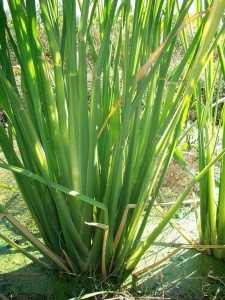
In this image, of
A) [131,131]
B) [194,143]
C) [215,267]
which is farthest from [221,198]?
[194,143]

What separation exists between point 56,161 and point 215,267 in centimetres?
61

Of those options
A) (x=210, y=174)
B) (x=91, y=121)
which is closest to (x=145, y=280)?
(x=210, y=174)

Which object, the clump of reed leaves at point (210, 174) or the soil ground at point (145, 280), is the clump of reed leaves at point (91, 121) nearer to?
the soil ground at point (145, 280)

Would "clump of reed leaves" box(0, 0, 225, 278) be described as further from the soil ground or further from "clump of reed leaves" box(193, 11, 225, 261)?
"clump of reed leaves" box(193, 11, 225, 261)

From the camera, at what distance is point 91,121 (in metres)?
0.86

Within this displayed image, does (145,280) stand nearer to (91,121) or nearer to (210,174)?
(210,174)

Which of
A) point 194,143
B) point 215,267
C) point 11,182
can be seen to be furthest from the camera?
point 194,143

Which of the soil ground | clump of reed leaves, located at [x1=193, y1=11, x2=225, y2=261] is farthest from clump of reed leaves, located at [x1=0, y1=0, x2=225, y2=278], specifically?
clump of reed leaves, located at [x1=193, y1=11, x2=225, y2=261]

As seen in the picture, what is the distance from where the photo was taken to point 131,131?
0.96m

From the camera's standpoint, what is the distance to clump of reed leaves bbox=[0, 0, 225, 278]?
790 mm

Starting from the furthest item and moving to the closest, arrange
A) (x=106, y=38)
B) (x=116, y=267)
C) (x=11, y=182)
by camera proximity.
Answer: (x=11, y=182)
(x=116, y=267)
(x=106, y=38)

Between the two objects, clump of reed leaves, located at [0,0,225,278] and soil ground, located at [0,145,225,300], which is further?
soil ground, located at [0,145,225,300]

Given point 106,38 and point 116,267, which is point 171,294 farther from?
point 106,38

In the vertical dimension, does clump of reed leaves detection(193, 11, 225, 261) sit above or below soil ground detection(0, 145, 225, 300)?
above
